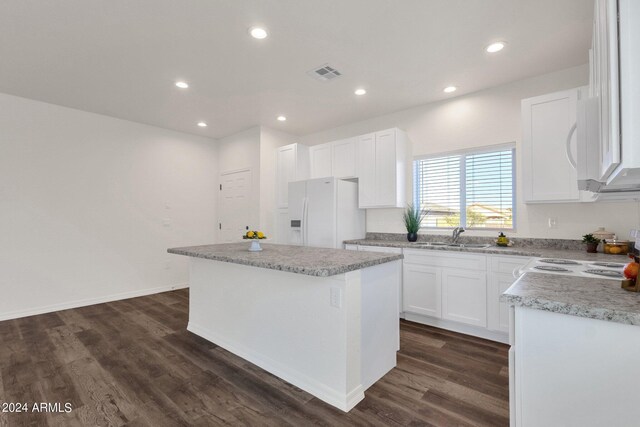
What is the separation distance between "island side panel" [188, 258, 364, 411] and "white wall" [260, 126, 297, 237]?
77.6 inches

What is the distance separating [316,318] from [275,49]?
7.74 feet

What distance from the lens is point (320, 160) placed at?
464 cm

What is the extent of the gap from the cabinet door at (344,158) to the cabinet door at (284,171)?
664 millimetres

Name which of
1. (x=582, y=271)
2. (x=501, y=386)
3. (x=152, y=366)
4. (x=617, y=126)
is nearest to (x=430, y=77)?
(x=582, y=271)

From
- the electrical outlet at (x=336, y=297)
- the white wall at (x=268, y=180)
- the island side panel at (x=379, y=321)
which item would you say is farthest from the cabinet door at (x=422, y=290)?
the white wall at (x=268, y=180)

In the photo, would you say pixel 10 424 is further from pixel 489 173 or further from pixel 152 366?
pixel 489 173

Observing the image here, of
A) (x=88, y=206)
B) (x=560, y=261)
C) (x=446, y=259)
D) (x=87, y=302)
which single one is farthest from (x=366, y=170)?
(x=87, y=302)

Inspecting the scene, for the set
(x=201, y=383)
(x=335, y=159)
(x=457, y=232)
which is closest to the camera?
(x=201, y=383)

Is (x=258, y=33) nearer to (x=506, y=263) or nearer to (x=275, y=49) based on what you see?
(x=275, y=49)

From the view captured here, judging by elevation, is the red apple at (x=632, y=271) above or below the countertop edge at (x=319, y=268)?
above

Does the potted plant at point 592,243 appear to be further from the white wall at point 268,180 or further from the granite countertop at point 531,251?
the white wall at point 268,180

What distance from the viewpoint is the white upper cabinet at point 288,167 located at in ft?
15.4

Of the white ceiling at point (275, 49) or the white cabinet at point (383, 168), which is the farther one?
the white cabinet at point (383, 168)

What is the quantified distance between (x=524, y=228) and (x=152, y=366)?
385 cm
